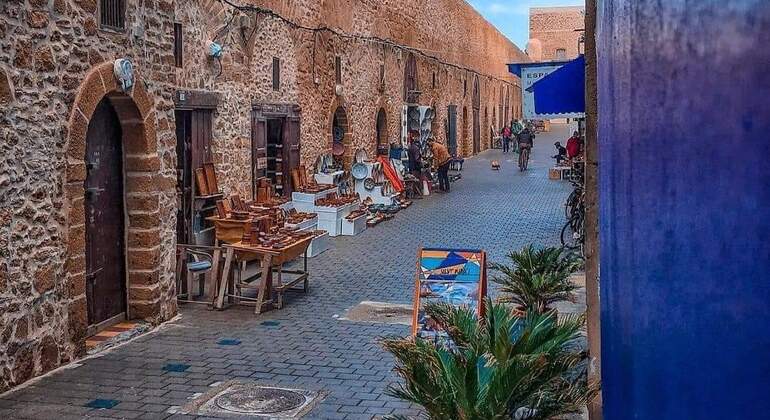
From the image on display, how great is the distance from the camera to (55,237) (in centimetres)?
694

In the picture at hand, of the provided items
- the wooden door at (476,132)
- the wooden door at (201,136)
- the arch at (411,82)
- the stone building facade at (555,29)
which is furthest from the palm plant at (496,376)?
the stone building facade at (555,29)

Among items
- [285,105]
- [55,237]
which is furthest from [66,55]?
[285,105]

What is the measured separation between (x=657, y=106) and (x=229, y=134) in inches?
359

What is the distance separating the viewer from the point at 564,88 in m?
8.48

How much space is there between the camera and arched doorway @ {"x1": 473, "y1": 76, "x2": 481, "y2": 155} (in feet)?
121

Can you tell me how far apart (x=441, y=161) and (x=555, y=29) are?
1915 inches

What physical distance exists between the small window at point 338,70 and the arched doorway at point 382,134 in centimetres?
375

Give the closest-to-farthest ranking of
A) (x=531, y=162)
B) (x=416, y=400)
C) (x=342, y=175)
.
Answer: (x=416, y=400) → (x=342, y=175) → (x=531, y=162)

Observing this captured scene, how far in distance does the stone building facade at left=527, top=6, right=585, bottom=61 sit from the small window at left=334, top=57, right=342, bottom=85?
51444 millimetres

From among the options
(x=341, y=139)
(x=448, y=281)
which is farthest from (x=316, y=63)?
(x=448, y=281)

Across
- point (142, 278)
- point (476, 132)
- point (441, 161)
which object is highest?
point (476, 132)

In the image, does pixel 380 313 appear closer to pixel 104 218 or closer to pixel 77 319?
pixel 104 218

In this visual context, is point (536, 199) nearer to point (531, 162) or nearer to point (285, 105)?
point (285, 105)

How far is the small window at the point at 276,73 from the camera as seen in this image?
13.7 metres
